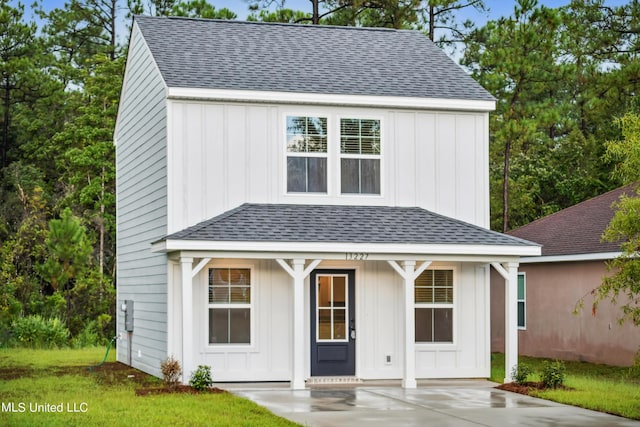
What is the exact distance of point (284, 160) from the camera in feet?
67.8

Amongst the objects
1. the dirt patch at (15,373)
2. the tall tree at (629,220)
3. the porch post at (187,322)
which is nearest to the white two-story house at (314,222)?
the porch post at (187,322)

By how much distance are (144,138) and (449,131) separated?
6.52m

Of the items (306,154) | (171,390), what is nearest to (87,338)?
(306,154)

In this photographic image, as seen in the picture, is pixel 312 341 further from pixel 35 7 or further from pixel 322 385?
pixel 35 7

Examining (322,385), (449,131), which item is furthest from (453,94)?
(322,385)

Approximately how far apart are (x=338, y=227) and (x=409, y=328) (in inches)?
90.5

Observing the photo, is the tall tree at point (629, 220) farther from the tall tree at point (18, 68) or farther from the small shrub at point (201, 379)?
the tall tree at point (18, 68)

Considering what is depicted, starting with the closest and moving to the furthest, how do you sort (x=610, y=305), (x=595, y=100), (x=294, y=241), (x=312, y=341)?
(x=294, y=241) < (x=312, y=341) < (x=610, y=305) < (x=595, y=100)

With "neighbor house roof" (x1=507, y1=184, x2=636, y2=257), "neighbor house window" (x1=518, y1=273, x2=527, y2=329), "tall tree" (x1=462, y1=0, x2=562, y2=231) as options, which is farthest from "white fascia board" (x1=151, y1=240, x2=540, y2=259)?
"tall tree" (x1=462, y1=0, x2=562, y2=231)

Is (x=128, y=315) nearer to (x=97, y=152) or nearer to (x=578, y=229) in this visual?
(x=578, y=229)

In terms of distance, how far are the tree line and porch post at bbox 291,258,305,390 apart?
13.1 metres

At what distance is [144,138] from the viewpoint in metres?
22.5

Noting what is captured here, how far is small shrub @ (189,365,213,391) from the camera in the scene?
17.9 meters

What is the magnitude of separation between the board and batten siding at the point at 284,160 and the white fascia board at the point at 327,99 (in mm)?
186
